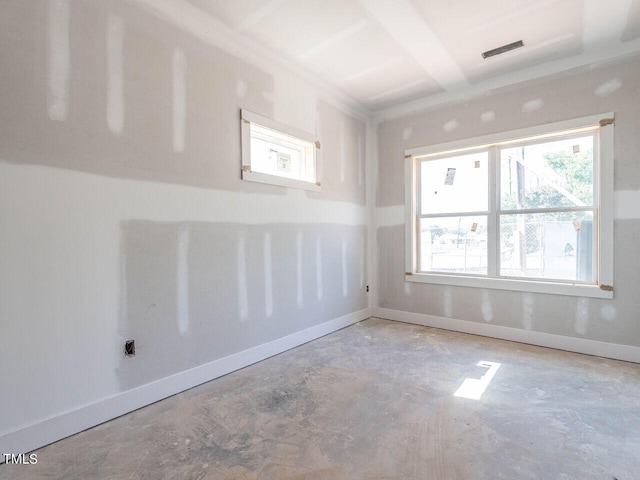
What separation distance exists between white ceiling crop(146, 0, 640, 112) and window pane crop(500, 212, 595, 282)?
1577 millimetres

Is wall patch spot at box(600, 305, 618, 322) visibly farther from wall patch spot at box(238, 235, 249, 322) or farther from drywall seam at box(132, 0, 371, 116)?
drywall seam at box(132, 0, 371, 116)

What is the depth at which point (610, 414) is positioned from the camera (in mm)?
2070

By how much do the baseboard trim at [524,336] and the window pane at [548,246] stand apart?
0.63 m

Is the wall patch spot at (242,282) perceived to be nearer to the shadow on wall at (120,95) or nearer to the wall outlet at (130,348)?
the shadow on wall at (120,95)

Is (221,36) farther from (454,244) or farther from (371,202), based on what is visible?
(454,244)

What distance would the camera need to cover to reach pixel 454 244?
4.06 metres

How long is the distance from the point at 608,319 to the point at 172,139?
433cm

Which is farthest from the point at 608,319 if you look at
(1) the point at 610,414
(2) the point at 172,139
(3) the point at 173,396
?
(2) the point at 172,139

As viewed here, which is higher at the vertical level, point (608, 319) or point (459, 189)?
point (459, 189)

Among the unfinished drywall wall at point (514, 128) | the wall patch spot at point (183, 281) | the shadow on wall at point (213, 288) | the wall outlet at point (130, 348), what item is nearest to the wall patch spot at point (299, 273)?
the shadow on wall at point (213, 288)

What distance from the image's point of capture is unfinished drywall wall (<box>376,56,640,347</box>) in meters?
2.95

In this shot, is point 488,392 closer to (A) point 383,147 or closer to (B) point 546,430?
(B) point 546,430

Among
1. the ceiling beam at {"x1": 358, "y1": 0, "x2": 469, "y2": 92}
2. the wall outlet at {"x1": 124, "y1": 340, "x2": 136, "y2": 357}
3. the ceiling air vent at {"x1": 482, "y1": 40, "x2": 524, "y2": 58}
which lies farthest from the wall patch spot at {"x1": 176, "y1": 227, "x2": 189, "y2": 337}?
the ceiling air vent at {"x1": 482, "y1": 40, "x2": 524, "y2": 58}

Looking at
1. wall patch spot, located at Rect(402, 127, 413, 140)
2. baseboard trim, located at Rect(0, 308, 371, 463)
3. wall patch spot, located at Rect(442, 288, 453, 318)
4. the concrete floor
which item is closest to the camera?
the concrete floor
